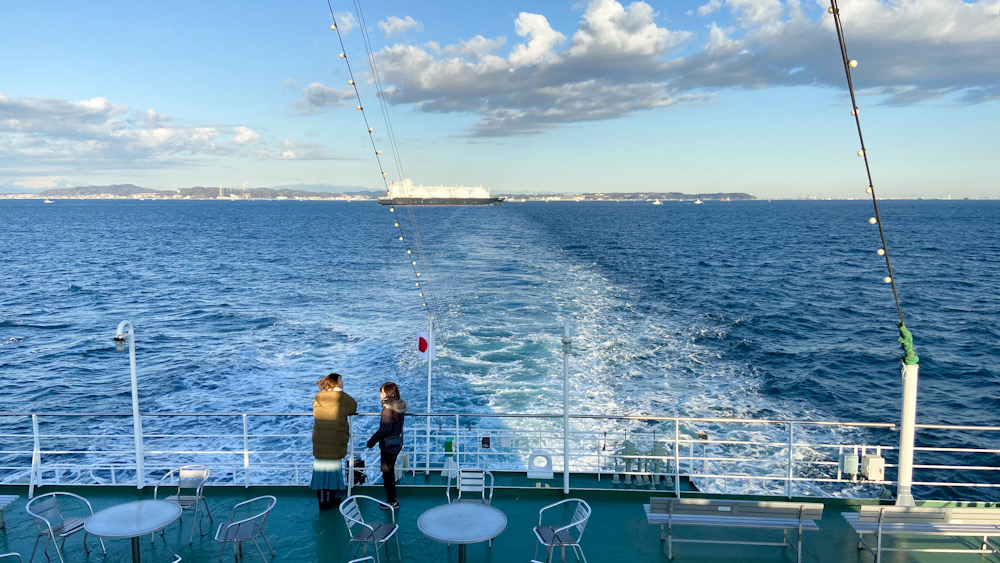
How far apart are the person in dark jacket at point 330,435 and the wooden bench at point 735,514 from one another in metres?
3.32

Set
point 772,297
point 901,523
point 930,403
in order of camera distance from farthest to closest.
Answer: point 772,297 < point 930,403 < point 901,523

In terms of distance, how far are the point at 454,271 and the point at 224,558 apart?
34.0 metres

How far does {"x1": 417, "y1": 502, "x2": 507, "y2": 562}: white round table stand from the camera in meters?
4.93

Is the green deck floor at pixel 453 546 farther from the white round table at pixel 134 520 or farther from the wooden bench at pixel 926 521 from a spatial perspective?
the white round table at pixel 134 520

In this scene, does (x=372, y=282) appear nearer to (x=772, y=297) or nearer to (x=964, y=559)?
(x=772, y=297)

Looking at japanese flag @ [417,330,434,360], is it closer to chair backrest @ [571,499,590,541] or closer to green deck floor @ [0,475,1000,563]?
green deck floor @ [0,475,1000,563]

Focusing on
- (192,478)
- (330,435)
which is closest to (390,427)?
(330,435)

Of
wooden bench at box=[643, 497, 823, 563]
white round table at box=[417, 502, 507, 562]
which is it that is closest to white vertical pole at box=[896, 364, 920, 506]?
wooden bench at box=[643, 497, 823, 563]

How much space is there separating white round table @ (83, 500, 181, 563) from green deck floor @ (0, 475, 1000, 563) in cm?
Answer: 73

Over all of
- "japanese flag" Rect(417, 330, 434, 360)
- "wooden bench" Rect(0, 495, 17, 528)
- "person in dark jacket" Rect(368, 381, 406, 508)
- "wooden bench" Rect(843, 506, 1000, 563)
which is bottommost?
"wooden bench" Rect(0, 495, 17, 528)

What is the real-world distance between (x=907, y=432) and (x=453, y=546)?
491cm

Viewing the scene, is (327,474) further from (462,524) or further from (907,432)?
(907,432)

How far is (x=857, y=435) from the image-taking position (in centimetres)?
1461

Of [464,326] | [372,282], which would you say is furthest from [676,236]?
[464,326]
